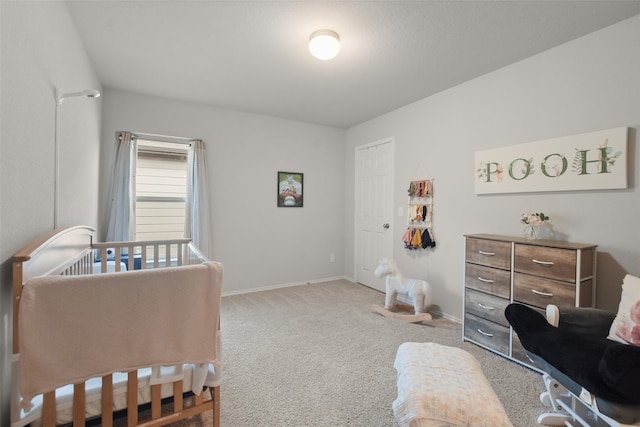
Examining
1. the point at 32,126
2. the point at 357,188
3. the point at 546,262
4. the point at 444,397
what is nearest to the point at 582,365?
the point at 444,397

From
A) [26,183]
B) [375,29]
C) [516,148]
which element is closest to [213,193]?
[26,183]

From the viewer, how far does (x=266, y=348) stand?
2.35 meters

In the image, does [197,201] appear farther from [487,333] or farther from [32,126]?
[487,333]

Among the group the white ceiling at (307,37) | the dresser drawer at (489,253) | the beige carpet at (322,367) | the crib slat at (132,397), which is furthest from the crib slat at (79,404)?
the dresser drawer at (489,253)

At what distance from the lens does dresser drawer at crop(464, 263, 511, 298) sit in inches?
86.4

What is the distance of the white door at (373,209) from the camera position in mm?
3811

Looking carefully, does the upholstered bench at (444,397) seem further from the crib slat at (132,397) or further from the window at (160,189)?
the window at (160,189)

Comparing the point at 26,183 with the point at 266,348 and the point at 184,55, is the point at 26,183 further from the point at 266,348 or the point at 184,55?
the point at 266,348

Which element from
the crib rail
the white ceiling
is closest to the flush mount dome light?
the white ceiling

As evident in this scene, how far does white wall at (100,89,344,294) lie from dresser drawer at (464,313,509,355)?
2.38 m

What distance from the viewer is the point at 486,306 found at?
7.61 ft

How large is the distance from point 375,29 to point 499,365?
261 centimetres

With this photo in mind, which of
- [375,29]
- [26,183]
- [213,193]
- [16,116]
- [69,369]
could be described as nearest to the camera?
[69,369]

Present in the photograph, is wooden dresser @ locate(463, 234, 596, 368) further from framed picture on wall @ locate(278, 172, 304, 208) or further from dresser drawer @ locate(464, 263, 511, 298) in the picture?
framed picture on wall @ locate(278, 172, 304, 208)
